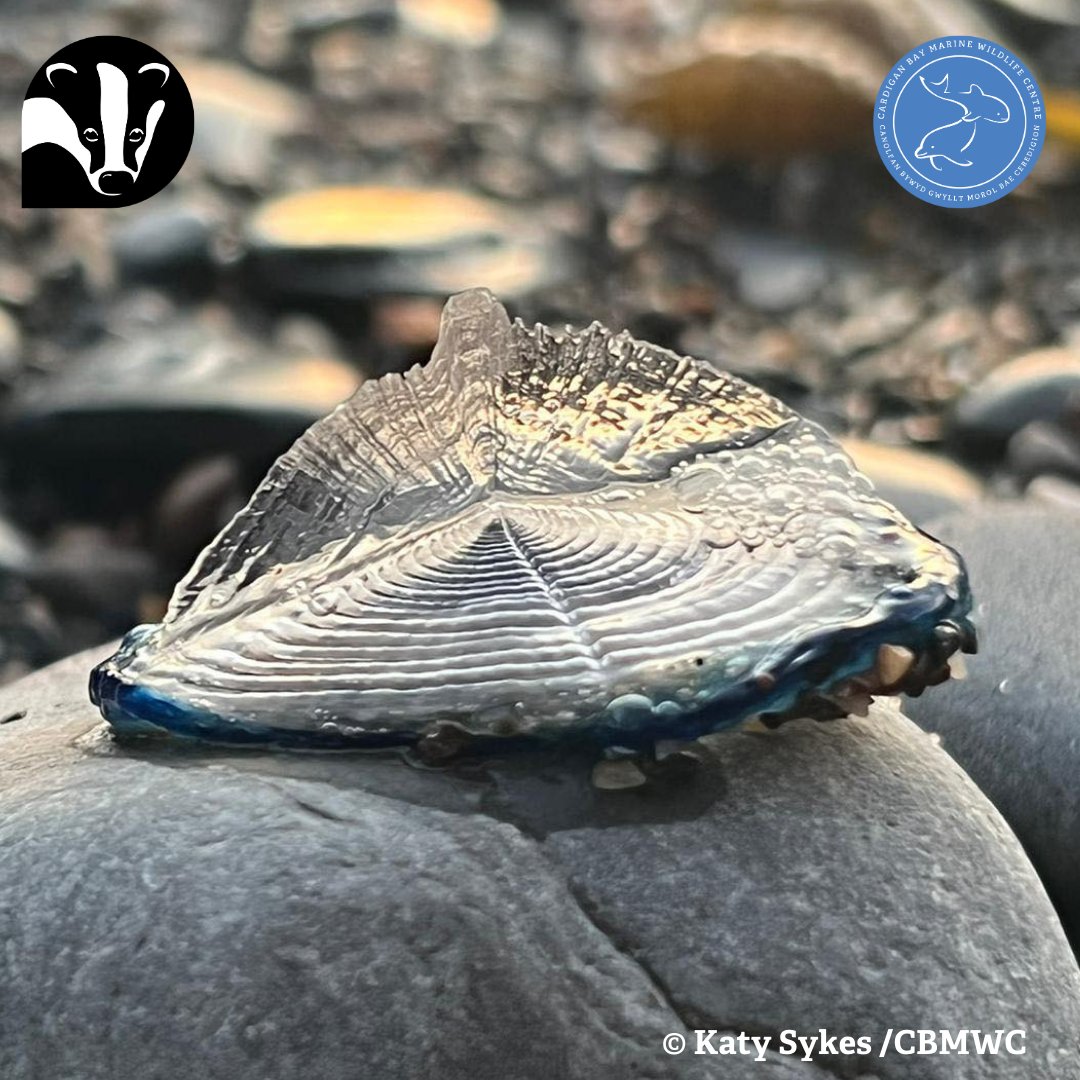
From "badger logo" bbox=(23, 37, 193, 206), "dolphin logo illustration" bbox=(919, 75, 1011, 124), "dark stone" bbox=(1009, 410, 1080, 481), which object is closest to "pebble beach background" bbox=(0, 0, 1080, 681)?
"dark stone" bbox=(1009, 410, 1080, 481)

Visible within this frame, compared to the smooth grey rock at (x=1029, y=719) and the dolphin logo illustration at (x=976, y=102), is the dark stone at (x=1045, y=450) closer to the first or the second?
the dolphin logo illustration at (x=976, y=102)

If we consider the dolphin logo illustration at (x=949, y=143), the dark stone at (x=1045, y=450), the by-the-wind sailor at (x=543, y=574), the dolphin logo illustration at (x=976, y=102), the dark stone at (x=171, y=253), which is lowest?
the dark stone at (x=1045, y=450)

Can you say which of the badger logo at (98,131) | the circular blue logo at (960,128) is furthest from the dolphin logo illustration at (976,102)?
A: the badger logo at (98,131)

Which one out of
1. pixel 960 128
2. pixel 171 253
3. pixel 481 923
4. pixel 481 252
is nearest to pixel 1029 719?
pixel 481 923

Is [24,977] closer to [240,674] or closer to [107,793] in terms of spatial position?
[107,793]

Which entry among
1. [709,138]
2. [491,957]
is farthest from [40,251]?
[491,957]

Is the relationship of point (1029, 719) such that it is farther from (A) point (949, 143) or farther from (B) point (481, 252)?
(B) point (481, 252)

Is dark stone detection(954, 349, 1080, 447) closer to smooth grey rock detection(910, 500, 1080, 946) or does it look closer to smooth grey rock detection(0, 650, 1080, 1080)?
smooth grey rock detection(910, 500, 1080, 946)
